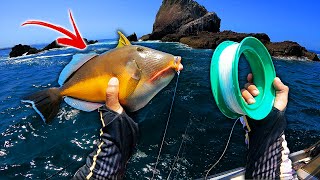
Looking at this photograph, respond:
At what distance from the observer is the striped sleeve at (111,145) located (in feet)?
6.07

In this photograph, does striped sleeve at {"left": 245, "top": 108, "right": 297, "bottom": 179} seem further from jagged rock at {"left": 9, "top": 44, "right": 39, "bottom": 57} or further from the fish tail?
jagged rock at {"left": 9, "top": 44, "right": 39, "bottom": 57}

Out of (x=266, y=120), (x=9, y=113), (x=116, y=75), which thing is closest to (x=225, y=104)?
(x=266, y=120)

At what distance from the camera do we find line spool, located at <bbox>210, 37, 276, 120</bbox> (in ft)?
6.70

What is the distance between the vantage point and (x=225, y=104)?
2.23m

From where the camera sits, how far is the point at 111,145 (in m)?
1.86

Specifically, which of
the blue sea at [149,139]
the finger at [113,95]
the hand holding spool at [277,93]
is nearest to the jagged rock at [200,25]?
the blue sea at [149,139]

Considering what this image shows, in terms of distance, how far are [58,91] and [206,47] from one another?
39358 millimetres

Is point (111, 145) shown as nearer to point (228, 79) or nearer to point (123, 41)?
point (123, 41)

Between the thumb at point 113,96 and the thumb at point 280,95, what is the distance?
128cm

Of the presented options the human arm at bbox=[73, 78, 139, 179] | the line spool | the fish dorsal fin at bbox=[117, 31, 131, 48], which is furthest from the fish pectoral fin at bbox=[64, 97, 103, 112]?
the line spool

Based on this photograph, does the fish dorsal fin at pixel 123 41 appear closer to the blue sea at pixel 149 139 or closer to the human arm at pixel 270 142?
the human arm at pixel 270 142

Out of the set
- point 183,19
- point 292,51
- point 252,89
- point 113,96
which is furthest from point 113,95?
point 183,19

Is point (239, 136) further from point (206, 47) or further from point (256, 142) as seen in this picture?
point (206, 47)

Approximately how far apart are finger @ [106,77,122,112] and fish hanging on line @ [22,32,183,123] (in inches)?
1.2
